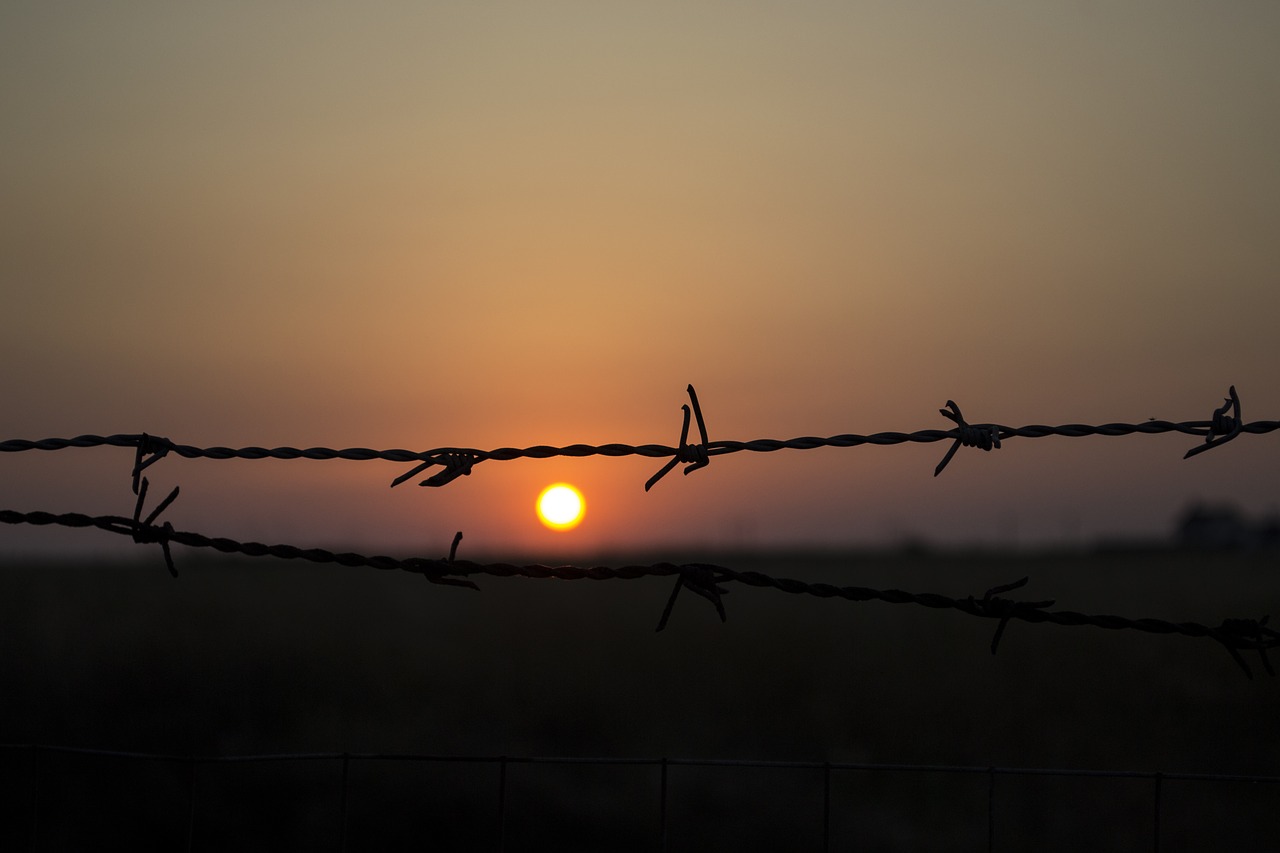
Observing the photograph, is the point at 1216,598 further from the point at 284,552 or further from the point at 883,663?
the point at 284,552

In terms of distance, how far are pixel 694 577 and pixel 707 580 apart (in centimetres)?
3

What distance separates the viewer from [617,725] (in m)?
16.8

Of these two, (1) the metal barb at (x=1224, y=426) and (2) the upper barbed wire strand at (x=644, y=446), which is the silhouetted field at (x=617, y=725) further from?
(1) the metal barb at (x=1224, y=426)

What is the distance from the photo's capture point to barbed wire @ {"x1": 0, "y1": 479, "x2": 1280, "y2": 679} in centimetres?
242

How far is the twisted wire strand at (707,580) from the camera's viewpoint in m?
2.42

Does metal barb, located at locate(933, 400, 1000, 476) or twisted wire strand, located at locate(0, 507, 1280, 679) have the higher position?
metal barb, located at locate(933, 400, 1000, 476)

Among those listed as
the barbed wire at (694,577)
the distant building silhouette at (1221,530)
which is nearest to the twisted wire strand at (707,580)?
the barbed wire at (694,577)

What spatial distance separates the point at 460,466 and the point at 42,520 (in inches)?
40.2

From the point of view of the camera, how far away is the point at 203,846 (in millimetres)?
10297

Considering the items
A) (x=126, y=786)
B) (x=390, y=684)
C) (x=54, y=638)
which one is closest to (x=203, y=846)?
(x=126, y=786)

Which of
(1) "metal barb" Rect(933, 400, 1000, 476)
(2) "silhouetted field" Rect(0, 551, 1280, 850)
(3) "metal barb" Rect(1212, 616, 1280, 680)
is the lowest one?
(2) "silhouetted field" Rect(0, 551, 1280, 850)

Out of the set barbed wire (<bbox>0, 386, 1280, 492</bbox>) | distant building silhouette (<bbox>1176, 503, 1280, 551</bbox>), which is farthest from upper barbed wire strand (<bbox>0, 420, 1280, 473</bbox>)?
distant building silhouette (<bbox>1176, 503, 1280, 551</bbox>)

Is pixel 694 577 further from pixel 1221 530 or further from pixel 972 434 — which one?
pixel 1221 530

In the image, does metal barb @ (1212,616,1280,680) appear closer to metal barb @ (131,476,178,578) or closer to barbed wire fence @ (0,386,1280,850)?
barbed wire fence @ (0,386,1280,850)
